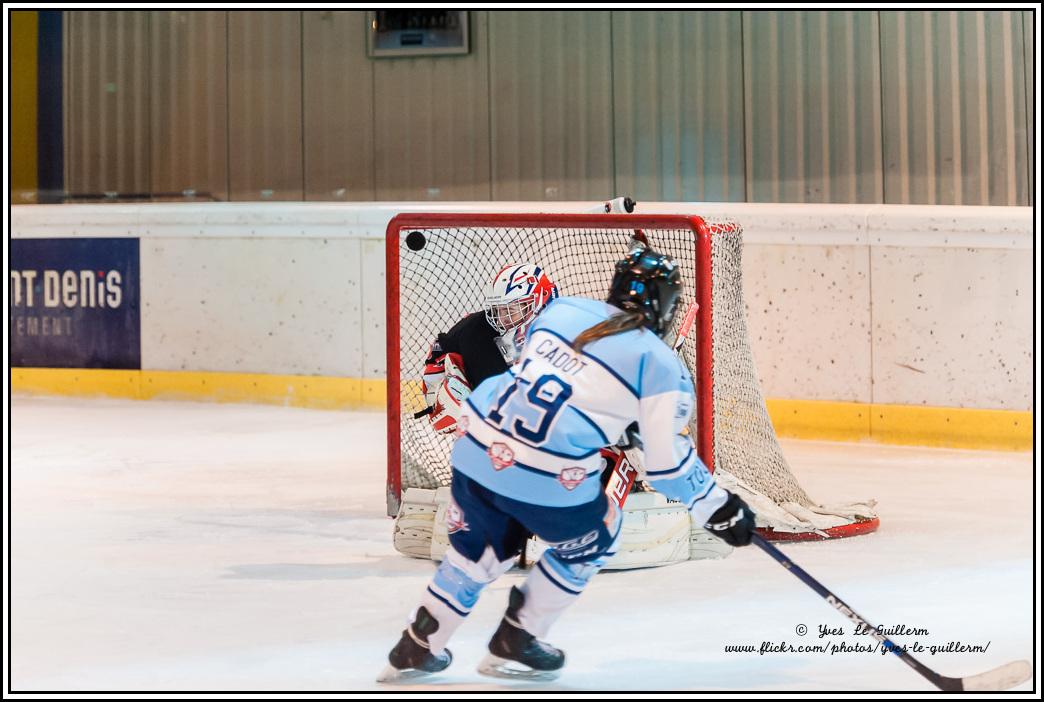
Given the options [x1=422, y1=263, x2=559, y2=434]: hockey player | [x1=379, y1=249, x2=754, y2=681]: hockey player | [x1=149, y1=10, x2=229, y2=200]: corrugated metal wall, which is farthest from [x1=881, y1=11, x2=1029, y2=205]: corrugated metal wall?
[x1=379, y1=249, x2=754, y2=681]: hockey player

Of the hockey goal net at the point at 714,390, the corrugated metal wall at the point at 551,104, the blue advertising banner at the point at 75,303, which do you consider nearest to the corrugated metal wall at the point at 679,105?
the corrugated metal wall at the point at 551,104

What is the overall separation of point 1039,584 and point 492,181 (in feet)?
18.5

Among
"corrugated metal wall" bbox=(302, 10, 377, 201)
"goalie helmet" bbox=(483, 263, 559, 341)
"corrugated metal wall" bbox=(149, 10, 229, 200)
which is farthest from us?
"corrugated metal wall" bbox=(149, 10, 229, 200)

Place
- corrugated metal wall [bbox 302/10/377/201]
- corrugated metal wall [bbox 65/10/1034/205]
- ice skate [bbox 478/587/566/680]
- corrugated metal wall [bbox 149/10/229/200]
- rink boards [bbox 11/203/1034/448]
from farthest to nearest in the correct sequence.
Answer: corrugated metal wall [bbox 149/10/229/200] → corrugated metal wall [bbox 302/10/377/201] → corrugated metal wall [bbox 65/10/1034/205] → rink boards [bbox 11/203/1034/448] → ice skate [bbox 478/587/566/680]

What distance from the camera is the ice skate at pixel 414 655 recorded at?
3.61m

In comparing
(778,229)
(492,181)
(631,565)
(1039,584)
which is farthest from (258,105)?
(1039,584)

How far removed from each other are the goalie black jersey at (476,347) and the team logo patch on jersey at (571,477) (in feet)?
4.99

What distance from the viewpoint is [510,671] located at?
369 cm

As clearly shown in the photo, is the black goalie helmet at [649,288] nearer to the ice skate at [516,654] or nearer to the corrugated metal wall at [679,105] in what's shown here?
the ice skate at [516,654]

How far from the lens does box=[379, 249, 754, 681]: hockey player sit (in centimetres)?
336

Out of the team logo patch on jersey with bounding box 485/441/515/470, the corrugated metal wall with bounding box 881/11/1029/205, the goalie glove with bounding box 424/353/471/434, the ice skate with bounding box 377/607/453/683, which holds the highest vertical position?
the corrugated metal wall with bounding box 881/11/1029/205

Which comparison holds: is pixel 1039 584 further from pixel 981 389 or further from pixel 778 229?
pixel 778 229

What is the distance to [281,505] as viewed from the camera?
622 cm

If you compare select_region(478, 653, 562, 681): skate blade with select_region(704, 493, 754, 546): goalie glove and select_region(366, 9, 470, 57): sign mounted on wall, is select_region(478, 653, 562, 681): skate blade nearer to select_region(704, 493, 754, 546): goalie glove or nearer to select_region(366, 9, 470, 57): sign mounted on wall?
select_region(704, 493, 754, 546): goalie glove
